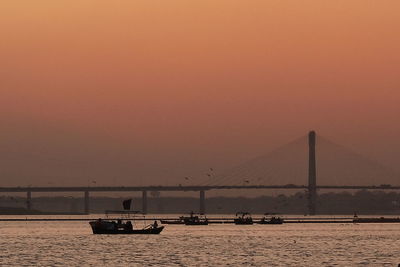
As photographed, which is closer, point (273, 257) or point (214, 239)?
point (273, 257)

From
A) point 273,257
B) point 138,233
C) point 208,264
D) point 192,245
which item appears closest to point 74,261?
point 208,264

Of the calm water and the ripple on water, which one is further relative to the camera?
the ripple on water

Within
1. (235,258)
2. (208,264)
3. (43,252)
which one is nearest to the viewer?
(208,264)

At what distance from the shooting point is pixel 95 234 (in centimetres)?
16112

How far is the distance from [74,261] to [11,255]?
11.7 metres

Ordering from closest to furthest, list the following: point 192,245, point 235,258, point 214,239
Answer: point 235,258 < point 192,245 < point 214,239

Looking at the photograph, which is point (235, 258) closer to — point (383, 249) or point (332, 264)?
point (332, 264)

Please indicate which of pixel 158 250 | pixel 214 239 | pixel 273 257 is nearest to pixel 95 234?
pixel 214 239

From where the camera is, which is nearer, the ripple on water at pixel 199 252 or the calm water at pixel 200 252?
the calm water at pixel 200 252

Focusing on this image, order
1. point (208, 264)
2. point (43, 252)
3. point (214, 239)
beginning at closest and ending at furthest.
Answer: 1. point (208, 264)
2. point (43, 252)
3. point (214, 239)

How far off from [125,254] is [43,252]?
8639 millimetres

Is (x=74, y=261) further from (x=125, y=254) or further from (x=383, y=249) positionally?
(x=383, y=249)

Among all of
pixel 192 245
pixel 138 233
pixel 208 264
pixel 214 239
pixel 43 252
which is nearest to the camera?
pixel 208 264

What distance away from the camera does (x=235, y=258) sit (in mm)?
102125
